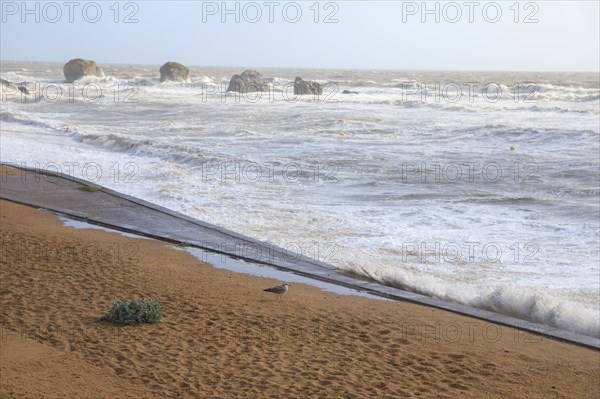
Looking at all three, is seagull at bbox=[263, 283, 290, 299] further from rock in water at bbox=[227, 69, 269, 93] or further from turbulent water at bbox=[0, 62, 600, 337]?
rock in water at bbox=[227, 69, 269, 93]

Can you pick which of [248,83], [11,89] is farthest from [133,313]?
[248,83]

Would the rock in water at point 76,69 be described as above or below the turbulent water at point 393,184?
above

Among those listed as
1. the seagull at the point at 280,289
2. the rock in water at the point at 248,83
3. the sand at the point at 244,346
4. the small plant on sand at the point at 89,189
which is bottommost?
the sand at the point at 244,346

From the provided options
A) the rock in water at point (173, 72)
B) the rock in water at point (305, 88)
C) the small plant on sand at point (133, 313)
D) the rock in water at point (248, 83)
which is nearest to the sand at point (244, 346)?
the small plant on sand at point (133, 313)

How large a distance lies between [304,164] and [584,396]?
14.3m

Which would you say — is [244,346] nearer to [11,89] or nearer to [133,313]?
[133,313]

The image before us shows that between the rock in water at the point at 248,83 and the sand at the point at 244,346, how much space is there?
51.8 meters

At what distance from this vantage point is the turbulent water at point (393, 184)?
923 centimetres

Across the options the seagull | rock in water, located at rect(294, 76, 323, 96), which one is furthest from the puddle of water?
Result: rock in water, located at rect(294, 76, 323, 96)

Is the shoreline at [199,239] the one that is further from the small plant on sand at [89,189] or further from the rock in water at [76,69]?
the rock in water at [76,69]

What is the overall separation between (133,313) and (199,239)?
3762 mm

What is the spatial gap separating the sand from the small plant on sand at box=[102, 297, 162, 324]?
78 millimetres

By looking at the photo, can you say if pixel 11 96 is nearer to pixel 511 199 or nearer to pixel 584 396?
pixel 511 199

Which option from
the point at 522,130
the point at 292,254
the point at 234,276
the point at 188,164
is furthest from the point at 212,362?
the point at 522,130
